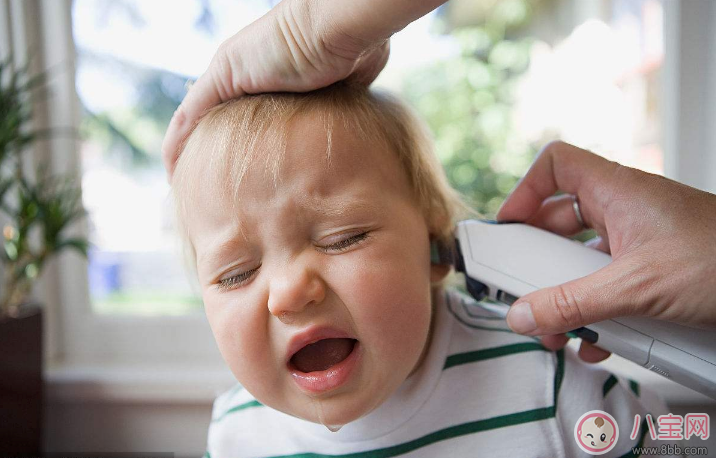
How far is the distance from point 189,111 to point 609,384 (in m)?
0.64

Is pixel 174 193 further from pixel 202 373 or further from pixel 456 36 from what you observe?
pixel 456 36

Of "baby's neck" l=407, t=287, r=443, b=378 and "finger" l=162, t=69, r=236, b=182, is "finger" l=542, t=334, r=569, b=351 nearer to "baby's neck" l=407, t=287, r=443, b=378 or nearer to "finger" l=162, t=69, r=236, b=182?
"baby's neck" l=407, t=287, r=443, b=378

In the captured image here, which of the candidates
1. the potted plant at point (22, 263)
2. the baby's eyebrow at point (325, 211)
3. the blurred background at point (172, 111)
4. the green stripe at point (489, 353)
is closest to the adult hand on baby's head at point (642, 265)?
the green stripe at point (489, 353)

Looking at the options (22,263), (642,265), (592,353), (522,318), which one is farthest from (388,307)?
(22,263)

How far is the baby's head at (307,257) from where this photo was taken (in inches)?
22.9

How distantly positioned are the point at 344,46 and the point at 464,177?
2.61ft

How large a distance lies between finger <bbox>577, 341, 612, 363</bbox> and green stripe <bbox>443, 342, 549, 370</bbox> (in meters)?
0.08

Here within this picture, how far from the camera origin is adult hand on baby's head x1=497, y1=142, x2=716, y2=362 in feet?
1.79

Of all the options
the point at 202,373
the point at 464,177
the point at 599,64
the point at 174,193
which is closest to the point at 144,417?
the point at 202,373

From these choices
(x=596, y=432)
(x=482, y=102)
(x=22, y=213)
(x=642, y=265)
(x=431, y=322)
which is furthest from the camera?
(x=482, y=102)

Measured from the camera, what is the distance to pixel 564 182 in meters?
0.76

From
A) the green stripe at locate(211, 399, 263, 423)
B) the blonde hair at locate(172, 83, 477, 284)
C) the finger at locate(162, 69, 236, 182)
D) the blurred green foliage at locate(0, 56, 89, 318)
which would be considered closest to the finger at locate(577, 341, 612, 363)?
the blonde hair at locate(172, 83, 477, 284)

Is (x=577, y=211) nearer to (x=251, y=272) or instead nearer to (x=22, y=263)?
(x=251, y=272)

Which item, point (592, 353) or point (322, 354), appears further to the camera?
point (592, 353)
